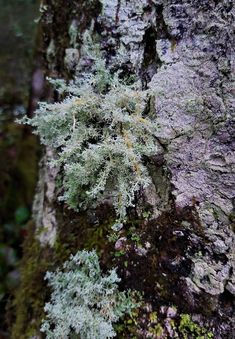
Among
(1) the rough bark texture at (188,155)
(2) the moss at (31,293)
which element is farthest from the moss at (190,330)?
(2) the moss at (31,293)

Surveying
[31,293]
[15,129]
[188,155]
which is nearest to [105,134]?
[188,155]

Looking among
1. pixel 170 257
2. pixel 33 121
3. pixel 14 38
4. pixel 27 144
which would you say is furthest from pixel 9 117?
pixel 170 257

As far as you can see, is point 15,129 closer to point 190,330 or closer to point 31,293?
point 31,293

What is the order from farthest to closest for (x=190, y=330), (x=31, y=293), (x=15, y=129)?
(x=15, y=129) → (x=31, y=293) → (x=190, y=330)

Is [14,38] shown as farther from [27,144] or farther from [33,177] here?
[33,177]

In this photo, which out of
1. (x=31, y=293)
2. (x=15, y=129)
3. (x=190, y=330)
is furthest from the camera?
(x=15, y=129)

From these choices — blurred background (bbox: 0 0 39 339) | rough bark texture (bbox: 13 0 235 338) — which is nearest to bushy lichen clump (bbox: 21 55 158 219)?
rough bark texture (bbox: 13 0 235 338)

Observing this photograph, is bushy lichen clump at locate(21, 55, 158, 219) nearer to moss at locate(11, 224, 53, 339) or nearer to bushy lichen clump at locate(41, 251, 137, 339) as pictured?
bushy lichen clump at locate(41, 251, 137, 339)

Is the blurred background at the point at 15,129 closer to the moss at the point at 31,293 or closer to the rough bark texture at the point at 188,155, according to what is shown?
the moss at the point at 31,293
